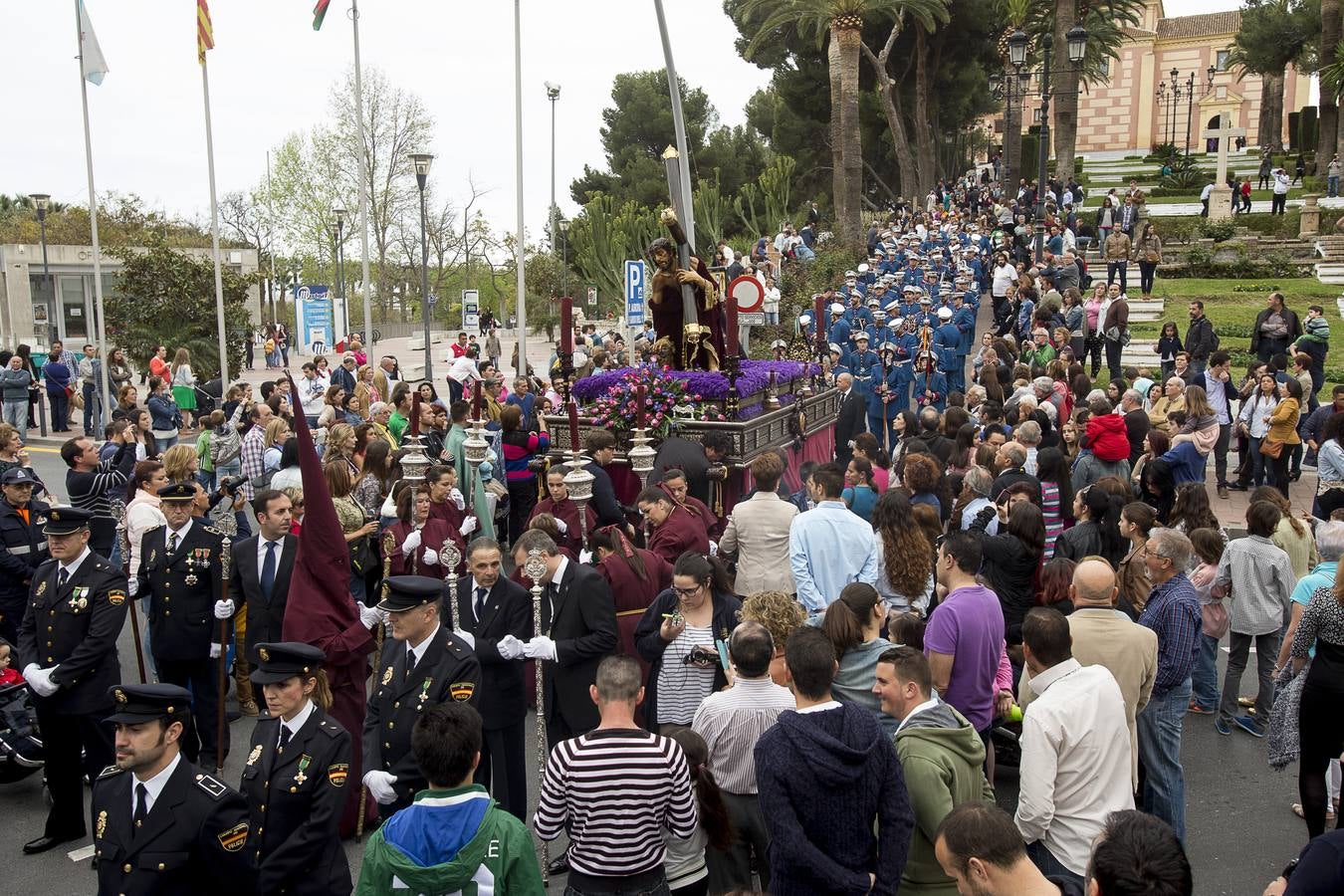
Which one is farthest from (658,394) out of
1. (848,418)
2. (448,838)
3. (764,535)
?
(448,838)

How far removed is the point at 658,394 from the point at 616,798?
8259 millimetres

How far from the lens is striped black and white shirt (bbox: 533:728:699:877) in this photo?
414cm

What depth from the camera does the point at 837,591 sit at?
22.4 ft

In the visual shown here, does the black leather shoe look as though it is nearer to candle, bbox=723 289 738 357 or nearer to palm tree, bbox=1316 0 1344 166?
candle, bbox=723 289 738 357

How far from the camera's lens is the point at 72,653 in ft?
21.0

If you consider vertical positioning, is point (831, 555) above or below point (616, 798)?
above

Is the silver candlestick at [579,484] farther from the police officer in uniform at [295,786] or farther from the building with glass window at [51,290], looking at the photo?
the building with glass window at [51,290]

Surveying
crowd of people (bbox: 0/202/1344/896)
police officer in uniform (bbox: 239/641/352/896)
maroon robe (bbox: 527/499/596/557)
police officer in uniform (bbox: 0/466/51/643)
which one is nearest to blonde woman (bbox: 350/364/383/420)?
crowd of people (bbox: 0/202/1344/896)

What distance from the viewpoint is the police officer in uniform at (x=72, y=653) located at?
6.45m

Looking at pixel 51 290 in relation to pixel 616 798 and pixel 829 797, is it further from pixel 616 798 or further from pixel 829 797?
pixel 829 797

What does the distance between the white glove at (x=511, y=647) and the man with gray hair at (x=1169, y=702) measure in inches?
129

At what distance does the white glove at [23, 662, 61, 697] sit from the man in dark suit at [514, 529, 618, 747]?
271 cm

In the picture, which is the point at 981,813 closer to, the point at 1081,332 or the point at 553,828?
the point at 553,828

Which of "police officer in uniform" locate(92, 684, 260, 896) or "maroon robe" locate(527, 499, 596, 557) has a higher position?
"maroon robe" locate(527, 499, 596, 557)
